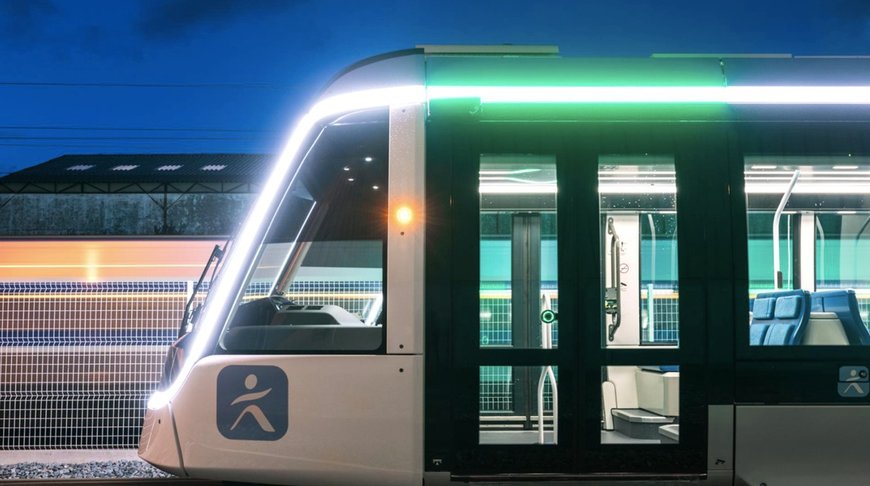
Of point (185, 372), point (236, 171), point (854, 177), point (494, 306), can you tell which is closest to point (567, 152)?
point (494, 306)

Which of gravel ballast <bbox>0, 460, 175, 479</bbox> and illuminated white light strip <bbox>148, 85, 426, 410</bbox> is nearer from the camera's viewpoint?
illuminated white light strip <bbox>148, 85, 426, 410</bbox>

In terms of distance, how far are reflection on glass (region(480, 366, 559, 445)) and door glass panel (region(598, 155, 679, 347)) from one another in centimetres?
45

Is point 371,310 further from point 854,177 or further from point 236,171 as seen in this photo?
point 236,171

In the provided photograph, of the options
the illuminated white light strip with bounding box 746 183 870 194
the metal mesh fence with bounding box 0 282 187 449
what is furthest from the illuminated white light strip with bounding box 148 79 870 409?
the metal mesh fence with bounding box 0 282 187 449

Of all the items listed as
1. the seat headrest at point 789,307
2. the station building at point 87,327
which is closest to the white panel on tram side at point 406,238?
the station building at point 87,327

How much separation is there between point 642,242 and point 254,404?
7.31 feet

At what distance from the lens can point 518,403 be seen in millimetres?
4410

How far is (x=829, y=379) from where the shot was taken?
14.4 feet

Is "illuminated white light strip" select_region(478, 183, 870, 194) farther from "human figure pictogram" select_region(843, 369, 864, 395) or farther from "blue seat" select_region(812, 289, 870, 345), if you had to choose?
"human figure pictogram" select_region(843, 369, 864, 395)

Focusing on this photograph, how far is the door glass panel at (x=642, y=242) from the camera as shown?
176 inches

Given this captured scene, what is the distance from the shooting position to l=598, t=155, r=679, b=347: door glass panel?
4469mm

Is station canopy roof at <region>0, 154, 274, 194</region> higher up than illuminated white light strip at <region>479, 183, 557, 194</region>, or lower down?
higher up

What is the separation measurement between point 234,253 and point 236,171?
29733 mm

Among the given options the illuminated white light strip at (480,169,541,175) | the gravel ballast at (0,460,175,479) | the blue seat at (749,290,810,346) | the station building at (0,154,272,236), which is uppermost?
the station building at (0,154,272,236)
